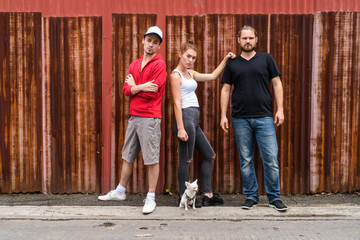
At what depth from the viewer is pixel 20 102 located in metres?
5.14

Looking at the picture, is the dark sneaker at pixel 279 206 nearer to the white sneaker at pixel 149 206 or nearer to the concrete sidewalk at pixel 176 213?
the concrete sidewalk at pixel 176 213

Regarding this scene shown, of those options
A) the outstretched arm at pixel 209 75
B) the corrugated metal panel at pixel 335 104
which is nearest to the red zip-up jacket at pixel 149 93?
the outstretched arm at pixel 209 75

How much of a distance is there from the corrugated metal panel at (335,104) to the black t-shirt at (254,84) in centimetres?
101

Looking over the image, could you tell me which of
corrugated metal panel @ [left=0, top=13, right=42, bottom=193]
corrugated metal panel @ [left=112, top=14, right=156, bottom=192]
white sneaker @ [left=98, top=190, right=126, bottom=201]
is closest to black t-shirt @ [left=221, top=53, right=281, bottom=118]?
corrugated metal panel @ [left=112, top=14, right=156, bottom=192]

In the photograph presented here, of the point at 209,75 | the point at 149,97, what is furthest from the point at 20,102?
the point at 209,75

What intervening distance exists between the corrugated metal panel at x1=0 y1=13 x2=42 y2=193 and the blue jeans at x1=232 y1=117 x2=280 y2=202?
2.77 metres

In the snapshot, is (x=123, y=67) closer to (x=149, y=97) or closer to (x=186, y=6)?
(x=149, y=97)

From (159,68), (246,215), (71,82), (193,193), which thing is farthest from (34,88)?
(246,215)

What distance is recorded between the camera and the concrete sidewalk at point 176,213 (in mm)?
4277

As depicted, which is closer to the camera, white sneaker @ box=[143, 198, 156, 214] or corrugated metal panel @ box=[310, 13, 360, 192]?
white sneaker @ box=[143, 198, 156, 214]

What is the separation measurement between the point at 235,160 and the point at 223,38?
1.67 m

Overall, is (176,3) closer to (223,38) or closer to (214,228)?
(223,38)

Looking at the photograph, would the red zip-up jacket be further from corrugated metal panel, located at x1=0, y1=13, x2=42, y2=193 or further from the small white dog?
corrugated metal panel, located at x1=0, y1=13, x2=42, y2=193

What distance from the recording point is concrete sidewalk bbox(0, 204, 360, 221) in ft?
14.0
